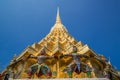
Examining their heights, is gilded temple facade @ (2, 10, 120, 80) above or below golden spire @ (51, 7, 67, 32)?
Answer: below

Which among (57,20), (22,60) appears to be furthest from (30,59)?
(57,20)

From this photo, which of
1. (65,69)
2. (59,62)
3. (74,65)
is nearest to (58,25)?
(59,62)

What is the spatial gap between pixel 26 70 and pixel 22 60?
3.85 ft

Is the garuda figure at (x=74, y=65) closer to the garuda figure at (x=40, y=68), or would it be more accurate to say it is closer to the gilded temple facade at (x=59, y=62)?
the gilded temple facade at (x=59, y=62)

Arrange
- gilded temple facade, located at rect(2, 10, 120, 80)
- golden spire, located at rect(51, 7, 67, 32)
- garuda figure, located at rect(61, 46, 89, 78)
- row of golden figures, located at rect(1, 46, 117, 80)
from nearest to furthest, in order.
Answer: row of golden figures, located at rect(1, 46, 117, 80) < garuda figure, located at rect(61, 46, 89, 78) < gilded temple facade, located at rect(2, 10, 120, 80) < golden spire, located at rect(51, 7, 67, 32)

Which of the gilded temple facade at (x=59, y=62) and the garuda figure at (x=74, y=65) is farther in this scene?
the gilded temple facade at (x=59, y=62)

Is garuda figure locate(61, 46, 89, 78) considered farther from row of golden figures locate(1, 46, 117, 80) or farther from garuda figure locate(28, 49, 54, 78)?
garuda figure locate(28, 49, 54, 78)

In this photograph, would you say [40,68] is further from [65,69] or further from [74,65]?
[74,65]

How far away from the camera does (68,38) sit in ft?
87.9

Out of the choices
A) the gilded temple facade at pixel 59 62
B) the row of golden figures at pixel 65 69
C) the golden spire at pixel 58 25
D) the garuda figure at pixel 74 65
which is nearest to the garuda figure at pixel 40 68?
the row of golden figures at pixel 65 69

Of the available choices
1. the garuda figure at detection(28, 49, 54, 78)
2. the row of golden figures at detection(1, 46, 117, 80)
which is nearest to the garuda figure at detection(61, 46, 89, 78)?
the row of golden figures at detection(1, 46, 117, 80)

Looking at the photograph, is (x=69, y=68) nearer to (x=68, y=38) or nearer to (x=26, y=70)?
(x=26, y=70)

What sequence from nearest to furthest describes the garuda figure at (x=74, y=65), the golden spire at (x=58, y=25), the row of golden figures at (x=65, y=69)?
1. the row of golden figures at (x=65, y=69)
2. the garuda figure at (x=74, y=65)
3. the golden spire at (x=58, y=25)

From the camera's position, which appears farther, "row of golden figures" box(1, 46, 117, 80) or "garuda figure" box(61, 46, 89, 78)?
"garuda figure" box(61, 46, 89, 78)
